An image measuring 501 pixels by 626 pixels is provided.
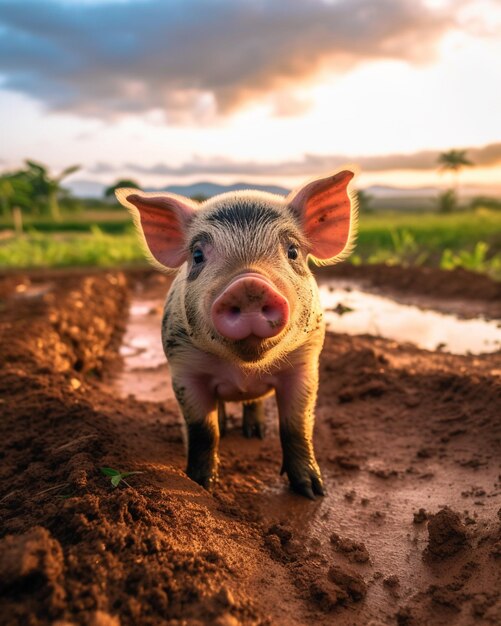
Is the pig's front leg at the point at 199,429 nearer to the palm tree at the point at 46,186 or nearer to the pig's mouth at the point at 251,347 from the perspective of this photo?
the pig's mouth at the point at 251,347

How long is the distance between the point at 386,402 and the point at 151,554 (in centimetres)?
328

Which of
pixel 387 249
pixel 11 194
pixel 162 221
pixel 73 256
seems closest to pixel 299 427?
pixel 162 221

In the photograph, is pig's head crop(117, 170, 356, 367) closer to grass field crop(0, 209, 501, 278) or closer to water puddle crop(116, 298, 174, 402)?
water puddle crop(116, 298, 174, 402)

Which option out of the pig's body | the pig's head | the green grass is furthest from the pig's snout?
the green grass

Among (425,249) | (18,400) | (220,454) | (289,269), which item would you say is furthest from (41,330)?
(425,249)

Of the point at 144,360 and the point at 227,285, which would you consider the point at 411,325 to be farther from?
the point at 227,285

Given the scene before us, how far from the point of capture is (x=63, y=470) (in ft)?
9.12

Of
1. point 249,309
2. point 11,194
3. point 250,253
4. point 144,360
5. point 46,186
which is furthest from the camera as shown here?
point 46,186

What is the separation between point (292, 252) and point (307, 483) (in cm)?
137

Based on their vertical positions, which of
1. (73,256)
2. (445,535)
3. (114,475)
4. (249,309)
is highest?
(249,309)

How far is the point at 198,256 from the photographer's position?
3033mm

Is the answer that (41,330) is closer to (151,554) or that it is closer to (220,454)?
(220,454)

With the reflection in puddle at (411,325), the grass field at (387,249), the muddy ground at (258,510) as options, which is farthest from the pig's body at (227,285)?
the grass field at (387,249)

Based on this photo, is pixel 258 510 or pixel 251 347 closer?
pixel 251 347
